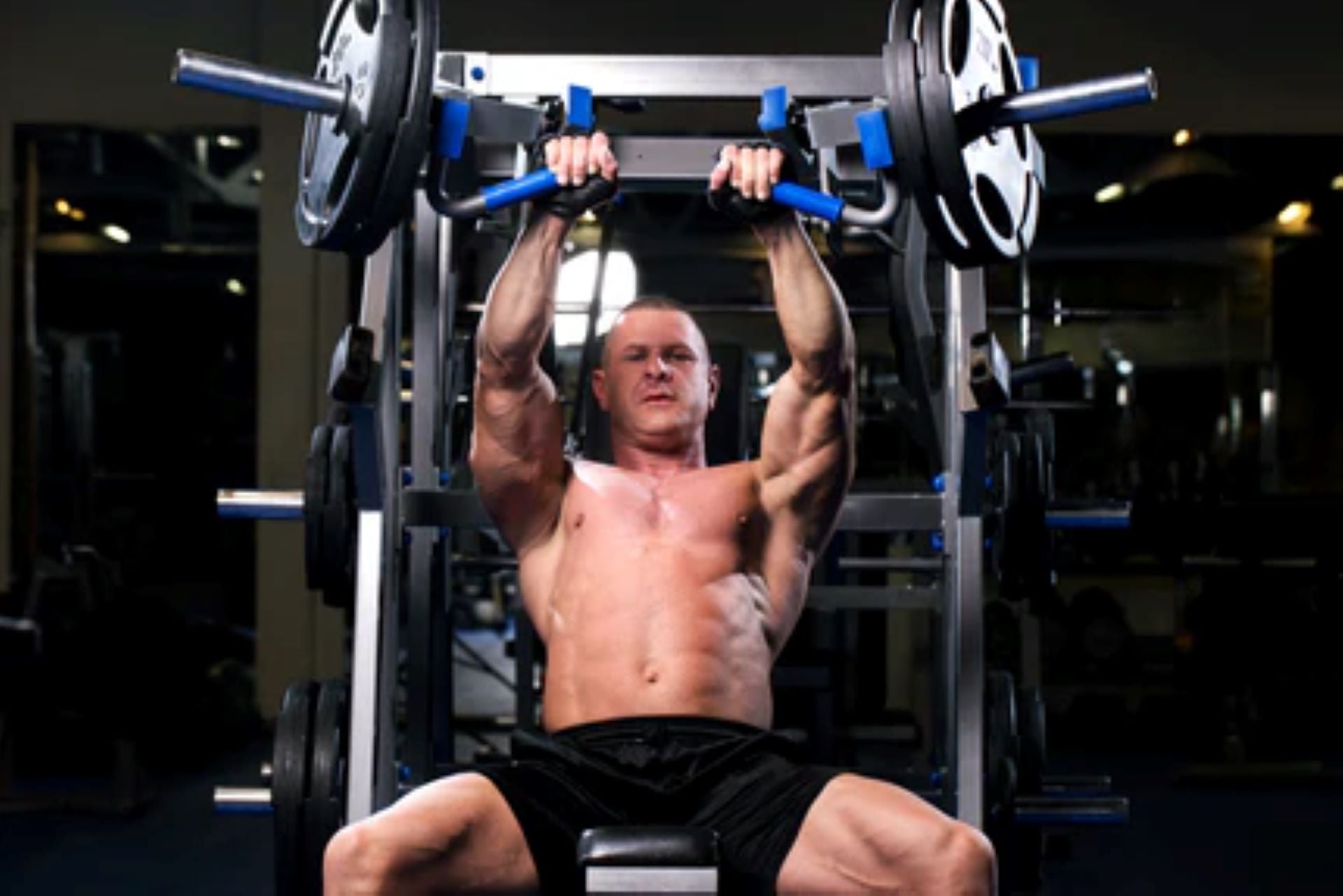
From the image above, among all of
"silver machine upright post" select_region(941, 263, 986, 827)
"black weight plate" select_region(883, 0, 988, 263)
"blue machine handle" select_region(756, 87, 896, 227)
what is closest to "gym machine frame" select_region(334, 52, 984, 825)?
"silver machine upright post" select_region(941, 263, 986, 827)

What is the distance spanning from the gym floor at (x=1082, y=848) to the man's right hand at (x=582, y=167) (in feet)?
6.49

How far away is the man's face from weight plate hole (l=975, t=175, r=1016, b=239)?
21.7 inches

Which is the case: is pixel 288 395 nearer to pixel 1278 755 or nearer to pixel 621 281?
pixel 621 281

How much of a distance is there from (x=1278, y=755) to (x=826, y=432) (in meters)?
3.41

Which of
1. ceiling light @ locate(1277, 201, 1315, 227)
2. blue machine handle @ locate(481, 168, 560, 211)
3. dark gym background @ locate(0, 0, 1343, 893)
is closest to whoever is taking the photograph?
blue machine handle @ locate(481, 168, 560, 211)

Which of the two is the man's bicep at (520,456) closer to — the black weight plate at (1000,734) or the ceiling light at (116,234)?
the black weight plate at (1000,734)

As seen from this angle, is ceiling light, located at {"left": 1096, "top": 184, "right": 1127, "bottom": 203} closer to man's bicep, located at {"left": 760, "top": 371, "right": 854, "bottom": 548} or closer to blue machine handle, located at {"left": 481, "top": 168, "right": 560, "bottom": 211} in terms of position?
man's bicep, located at {"left": 760, "top": 371, "right": 854, "bottom": 548}

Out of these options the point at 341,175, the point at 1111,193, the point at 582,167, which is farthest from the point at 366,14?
the point at 1111,193

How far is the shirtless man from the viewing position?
5.99 feet

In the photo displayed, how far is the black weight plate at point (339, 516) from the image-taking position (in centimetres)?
253

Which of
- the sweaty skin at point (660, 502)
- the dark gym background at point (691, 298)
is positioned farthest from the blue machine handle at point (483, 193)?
the dark gym background at point (691, 298)

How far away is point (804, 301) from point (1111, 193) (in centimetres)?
367

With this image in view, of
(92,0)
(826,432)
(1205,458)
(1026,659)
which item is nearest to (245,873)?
(826,432)

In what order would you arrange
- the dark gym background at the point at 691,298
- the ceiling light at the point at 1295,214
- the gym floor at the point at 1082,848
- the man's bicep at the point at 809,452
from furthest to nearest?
1. the ceiling light at the point at 1295,214
2. the dark gym background at the point at 691,298
3. the gym floor at the point at 1082,848
4. the man's bicep at the point at 809,452
